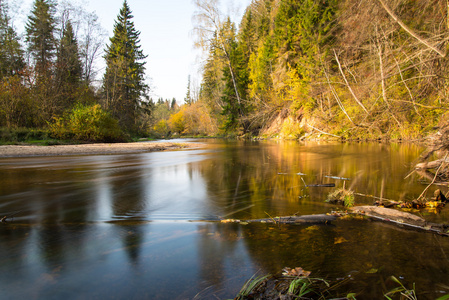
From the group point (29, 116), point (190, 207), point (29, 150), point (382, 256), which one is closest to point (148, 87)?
point (29, 116)

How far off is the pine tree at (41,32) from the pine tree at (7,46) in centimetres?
229

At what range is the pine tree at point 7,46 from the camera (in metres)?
29.2

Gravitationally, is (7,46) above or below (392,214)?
above

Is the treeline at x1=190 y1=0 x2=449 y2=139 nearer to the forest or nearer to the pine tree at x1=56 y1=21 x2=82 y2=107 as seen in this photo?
the forest

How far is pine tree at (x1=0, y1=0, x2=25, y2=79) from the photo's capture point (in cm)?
2917

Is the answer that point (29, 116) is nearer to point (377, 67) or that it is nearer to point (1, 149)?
point (1, 149)

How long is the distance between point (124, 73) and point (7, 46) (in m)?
12.4

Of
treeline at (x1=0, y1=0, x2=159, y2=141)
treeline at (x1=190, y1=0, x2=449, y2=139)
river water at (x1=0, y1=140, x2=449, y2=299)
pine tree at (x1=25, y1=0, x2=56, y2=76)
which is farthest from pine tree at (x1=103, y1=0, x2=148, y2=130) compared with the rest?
river water at (x1=0, y1=140, x2=449, y2=299)

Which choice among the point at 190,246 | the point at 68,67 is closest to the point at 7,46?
the point at 68,67

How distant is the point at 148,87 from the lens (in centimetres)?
3850

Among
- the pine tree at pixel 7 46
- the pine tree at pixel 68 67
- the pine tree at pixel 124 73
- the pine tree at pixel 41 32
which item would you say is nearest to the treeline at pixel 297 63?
the pine tree at pixel 124 73

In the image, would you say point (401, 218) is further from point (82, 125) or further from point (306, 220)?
point (82, 125)

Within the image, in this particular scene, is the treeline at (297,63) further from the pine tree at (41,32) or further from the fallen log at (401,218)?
the pine tree at (41,32)

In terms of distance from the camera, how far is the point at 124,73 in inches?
1329
